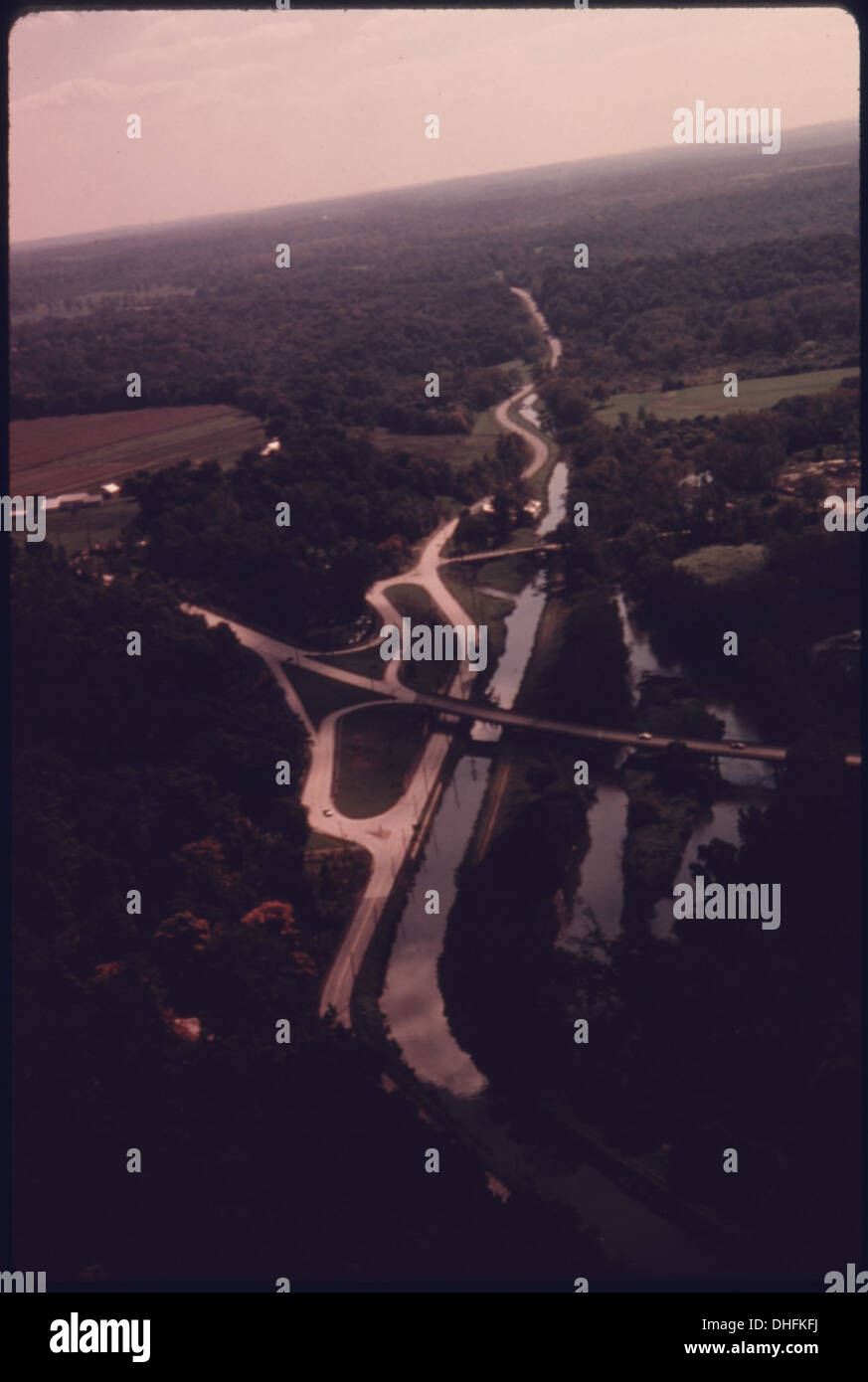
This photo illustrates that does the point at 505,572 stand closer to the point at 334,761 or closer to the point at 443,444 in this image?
the point at 334,761

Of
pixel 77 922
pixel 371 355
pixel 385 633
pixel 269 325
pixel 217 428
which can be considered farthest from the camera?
pixel 269 325

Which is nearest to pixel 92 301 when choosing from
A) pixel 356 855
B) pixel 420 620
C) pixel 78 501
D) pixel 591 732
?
pixel 78 501

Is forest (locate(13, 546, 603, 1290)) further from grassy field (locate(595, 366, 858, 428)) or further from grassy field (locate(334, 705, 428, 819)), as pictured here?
grassy field (locate(595, 366, 858, 428))

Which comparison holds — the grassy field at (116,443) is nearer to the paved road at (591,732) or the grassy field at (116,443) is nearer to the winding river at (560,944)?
the paved road at (591,732)

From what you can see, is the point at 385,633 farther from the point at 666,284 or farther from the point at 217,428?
→ the point at 666,284

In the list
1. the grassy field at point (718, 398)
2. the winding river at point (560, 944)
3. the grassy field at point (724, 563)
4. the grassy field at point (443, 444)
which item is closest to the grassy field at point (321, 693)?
the winding river at point (560, 944)

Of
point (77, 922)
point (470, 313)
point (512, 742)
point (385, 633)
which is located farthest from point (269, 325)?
point (77, 922)
